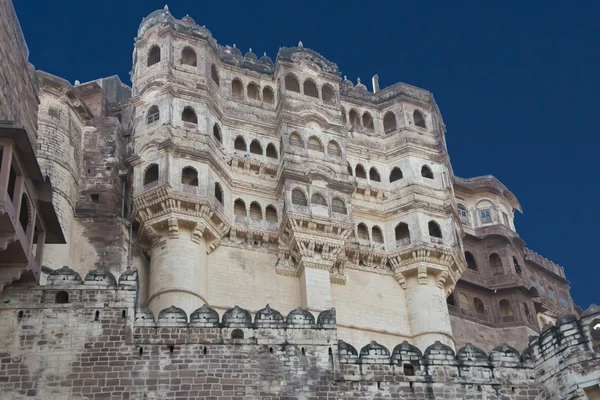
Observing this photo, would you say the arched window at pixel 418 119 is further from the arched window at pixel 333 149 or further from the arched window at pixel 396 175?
the arched window at pixel 333 149

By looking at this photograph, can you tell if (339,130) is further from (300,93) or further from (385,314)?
(385,314)

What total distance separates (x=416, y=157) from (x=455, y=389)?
52.0 ft

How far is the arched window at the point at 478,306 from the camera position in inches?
1460

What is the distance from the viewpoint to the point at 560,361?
18422 millimetres

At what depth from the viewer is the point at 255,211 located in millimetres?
30172

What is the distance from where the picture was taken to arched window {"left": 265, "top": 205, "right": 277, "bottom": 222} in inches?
1187

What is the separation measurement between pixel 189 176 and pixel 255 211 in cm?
279

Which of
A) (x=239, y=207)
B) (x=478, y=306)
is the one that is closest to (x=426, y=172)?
(x=478, y=306)

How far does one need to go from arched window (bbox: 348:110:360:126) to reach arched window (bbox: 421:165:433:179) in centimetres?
329

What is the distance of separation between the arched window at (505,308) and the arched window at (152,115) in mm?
17003

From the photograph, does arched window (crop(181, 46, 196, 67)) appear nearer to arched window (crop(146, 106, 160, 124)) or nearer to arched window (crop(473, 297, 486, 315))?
arched window (crop(146, 106, 160, 124))

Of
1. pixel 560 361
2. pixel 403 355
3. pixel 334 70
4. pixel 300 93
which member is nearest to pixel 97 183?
pixel 300 93

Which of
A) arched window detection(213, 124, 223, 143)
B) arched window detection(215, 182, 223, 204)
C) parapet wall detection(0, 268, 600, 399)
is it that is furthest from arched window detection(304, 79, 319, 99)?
parapet wall detection(0, 268, 600, 399)

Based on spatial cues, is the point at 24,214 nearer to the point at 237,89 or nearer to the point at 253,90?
the point at 237,89
